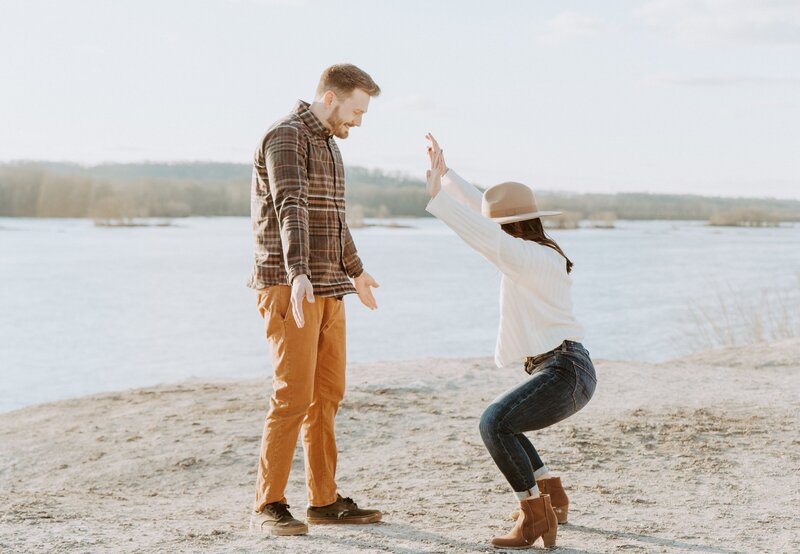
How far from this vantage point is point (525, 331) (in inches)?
131

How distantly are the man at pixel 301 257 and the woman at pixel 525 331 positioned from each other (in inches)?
16.3

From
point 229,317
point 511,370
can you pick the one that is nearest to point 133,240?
point 229,317

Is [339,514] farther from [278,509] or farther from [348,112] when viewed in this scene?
[348,112]

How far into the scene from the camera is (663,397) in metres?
6.64

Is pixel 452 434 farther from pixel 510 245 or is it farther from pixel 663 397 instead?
pixel 510 245

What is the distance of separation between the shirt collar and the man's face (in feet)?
0.09

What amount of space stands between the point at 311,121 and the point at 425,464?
7.51 feet

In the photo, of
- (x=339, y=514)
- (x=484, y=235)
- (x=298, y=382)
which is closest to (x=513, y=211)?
(x=484, y=235)

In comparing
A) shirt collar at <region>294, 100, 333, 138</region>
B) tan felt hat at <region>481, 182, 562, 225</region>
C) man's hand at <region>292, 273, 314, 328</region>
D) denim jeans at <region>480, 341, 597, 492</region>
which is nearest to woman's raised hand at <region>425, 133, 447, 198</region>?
tan felt hat at <region>481, 182, 562, 225</region>

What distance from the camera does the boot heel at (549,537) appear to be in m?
3.39

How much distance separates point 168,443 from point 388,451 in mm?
1380

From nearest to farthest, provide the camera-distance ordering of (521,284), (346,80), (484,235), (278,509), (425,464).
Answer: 1. (484,235)
2. (521,284)
3. (346,80)
4. (278,509)
5. (425,464)

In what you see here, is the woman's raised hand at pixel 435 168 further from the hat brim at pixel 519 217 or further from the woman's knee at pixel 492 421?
the woman's knee at pixel 492 421

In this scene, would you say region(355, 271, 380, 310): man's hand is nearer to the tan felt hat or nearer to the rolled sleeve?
the rolled sleeve
